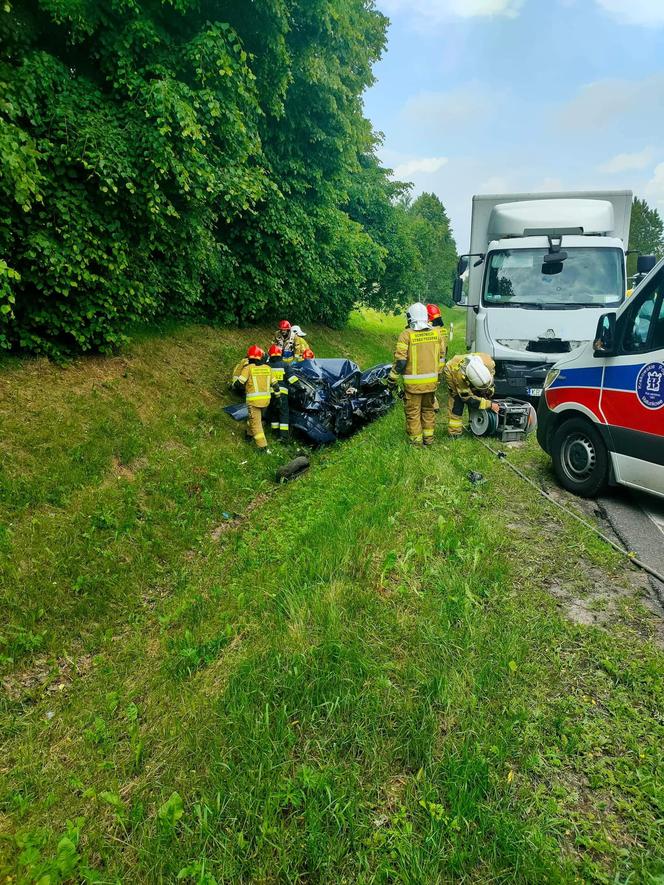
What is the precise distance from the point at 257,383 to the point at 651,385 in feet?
17.7

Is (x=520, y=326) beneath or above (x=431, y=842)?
above

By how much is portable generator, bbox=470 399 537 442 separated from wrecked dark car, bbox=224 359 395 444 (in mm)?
1797

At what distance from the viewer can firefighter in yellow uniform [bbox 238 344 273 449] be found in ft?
25.4

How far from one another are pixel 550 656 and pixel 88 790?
95.6 inches

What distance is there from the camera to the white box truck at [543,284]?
8305 millimetres

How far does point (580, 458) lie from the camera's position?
16.4 feet

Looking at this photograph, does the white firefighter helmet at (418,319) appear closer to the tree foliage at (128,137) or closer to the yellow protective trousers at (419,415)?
the yellow protective trousers at (419,415)

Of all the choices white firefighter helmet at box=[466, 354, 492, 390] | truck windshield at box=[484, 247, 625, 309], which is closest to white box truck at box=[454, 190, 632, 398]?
truck windshield at box=[484, 247, 625, 309]

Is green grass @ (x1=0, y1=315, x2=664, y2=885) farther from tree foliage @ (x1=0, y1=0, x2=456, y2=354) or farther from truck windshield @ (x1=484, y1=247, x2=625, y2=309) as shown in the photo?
truck windshield @ (x1=484, y1=247, x2=625, y2=309)

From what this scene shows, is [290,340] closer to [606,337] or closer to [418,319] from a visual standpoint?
[418,319]

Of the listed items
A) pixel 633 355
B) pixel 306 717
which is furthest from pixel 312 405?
pixel 306 717

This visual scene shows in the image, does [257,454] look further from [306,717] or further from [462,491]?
[306,717]

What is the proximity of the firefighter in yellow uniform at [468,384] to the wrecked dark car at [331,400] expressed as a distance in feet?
4.36

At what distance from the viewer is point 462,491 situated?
16.2 ft
